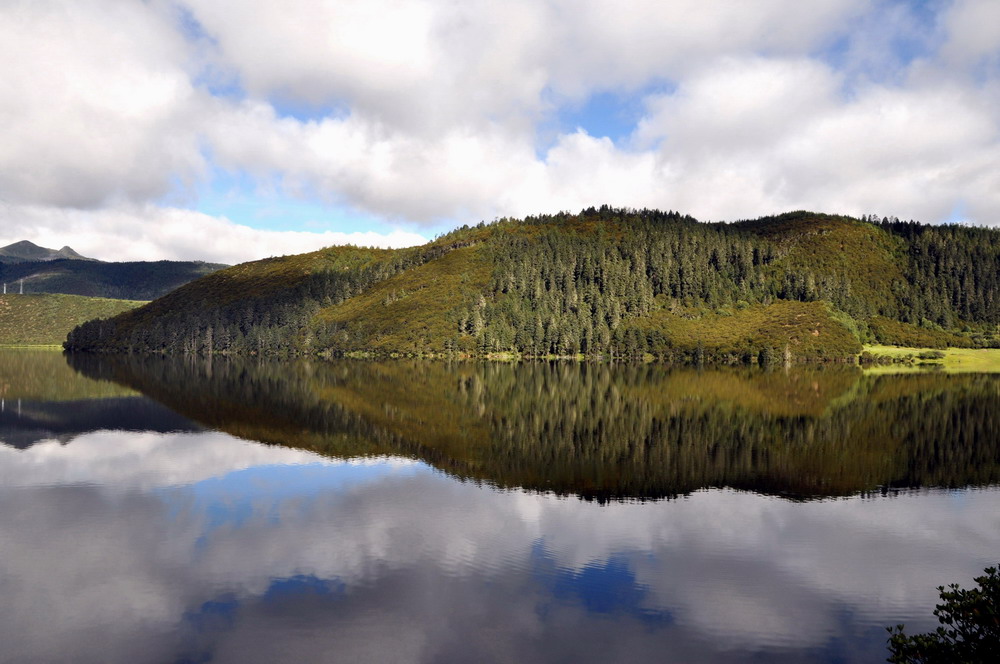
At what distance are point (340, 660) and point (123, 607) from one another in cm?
891

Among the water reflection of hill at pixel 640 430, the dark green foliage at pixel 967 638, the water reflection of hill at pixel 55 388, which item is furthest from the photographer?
the water reflection of hill at pixel 55 388

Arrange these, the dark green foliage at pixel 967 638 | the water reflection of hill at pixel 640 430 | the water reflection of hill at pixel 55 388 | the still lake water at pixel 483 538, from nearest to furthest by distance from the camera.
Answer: the dark green foliage at pixel 967 638 < the still lake water at pixel 483 538 < the water reflection of hill at pixel 640 430 < the water reflection of hill at pixel 55 388

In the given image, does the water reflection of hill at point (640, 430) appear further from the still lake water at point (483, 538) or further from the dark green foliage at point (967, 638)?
the dark green foliage at point (967, 638)

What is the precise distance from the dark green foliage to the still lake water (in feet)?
10.1

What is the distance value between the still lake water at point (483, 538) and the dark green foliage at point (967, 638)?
3093 mm

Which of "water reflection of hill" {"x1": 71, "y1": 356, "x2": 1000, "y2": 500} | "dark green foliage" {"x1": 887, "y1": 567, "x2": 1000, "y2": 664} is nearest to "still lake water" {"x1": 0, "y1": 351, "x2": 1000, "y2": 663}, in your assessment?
"water reflection of hill" {"x1": 71, "y1": 356, "x2": 1000, "y2": 500}

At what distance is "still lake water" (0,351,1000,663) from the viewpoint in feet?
65.2

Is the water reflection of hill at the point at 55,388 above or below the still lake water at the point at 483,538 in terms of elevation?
above

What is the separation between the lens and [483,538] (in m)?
28.7

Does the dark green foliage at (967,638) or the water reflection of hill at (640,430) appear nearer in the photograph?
the dark green foliage at (967,638)

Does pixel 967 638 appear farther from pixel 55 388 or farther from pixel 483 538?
pixel 55 388

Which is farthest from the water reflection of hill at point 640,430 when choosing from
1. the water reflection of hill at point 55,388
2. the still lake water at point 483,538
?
the water reflection of hill at point 55,388

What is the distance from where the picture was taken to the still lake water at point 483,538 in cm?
1988

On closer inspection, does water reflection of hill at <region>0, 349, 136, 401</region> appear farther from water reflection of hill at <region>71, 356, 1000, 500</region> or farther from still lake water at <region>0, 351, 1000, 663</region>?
still lake water at <region>0, 351, 1000, 663</region>
